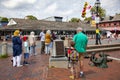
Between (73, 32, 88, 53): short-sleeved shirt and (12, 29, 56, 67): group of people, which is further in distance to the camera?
(12, 29, 56, 67): group of people

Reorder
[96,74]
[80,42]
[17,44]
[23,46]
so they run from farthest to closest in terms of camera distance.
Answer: [23,46], [17,44], [96,74], [80,42]

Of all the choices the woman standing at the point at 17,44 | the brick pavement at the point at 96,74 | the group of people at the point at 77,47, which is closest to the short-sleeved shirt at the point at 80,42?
the group of people at the point at 77,47

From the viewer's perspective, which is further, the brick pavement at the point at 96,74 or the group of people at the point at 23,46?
the group of people at the point at 23,46

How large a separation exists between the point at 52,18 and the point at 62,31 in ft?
56.6

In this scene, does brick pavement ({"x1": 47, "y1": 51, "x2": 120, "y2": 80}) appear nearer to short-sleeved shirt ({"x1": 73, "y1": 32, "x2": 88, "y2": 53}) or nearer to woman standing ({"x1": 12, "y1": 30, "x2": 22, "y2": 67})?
short-sleeved shirt ({"x1": 73, "y1": 32, "x2": 88, "y2": 53})

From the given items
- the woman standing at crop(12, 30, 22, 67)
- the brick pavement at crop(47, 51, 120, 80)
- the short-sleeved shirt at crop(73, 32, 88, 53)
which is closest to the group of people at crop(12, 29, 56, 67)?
the woman standing at crop(12, 30, 22, 67)

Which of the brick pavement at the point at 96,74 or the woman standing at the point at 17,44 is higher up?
the woman standing at the point at 17,44

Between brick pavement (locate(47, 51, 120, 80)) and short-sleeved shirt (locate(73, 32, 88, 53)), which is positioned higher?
short-sleeved shirt (locate(73, 32, 88, 53))

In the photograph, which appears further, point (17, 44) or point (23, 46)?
point (23, 46)

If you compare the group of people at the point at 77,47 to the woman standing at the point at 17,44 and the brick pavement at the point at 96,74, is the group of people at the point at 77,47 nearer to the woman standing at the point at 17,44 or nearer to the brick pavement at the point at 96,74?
the brick pavement at the point at 96,74

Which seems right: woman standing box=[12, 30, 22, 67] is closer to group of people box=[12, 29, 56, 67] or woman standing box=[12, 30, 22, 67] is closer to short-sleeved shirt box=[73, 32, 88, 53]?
group of people box=[12, 29, 56, 67]

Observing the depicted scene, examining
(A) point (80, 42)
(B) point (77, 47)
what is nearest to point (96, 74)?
(B) point (77, 47)

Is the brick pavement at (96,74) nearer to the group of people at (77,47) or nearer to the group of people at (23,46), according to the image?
the group of people at (77,47)

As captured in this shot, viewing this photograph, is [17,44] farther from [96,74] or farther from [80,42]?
[96,74]
